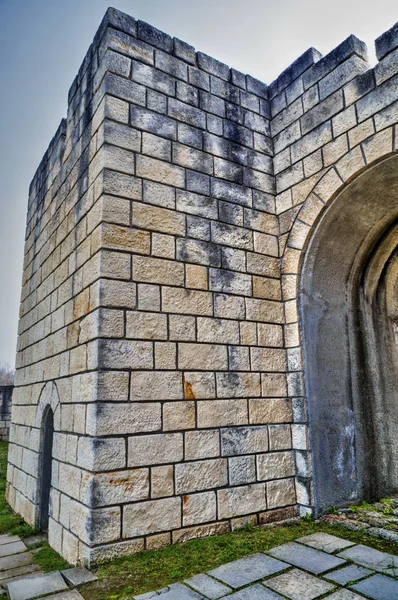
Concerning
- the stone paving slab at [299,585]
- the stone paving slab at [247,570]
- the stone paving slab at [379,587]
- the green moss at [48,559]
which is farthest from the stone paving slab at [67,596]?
the stone paving slab at [379,587]

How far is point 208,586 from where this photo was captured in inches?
91.8

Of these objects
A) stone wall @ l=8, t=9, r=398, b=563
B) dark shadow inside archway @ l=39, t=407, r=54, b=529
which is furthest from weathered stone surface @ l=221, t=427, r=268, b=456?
dark shadow inside archway @ l=39, t=407, r=54, b=529

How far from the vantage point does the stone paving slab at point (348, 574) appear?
2344mm

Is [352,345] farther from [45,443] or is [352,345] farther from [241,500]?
[45,443]

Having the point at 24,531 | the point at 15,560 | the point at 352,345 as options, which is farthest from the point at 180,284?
the point at 24,531

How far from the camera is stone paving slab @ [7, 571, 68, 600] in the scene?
2387mm

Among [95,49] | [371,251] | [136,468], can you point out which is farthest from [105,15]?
[136,468]

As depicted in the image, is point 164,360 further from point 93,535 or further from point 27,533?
point 27,533

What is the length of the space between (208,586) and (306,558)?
2.44ft

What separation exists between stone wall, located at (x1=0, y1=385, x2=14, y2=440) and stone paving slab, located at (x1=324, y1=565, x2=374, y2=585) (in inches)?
326

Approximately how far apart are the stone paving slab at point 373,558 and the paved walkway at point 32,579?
1.65 metres

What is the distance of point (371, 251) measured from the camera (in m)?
4.29

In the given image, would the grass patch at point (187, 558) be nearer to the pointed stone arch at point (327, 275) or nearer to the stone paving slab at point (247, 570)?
the stone paving slab at point (247, 570)

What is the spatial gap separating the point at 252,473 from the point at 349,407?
1.16 meters
